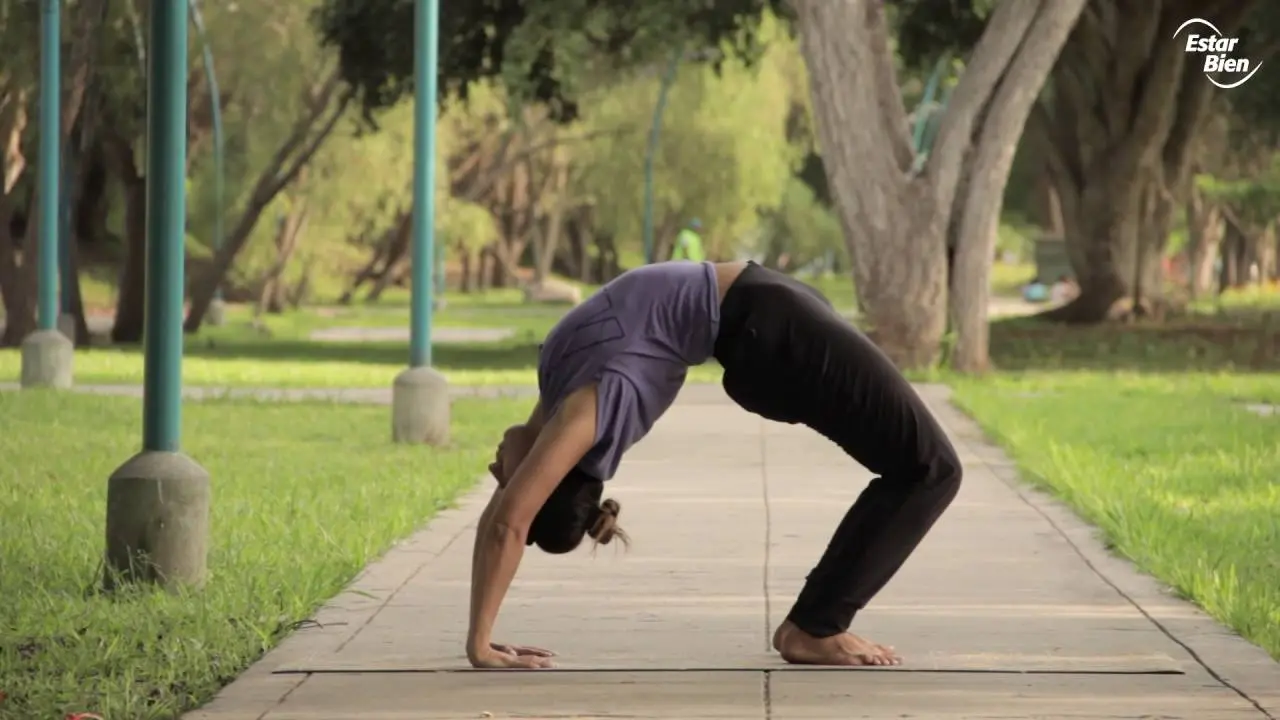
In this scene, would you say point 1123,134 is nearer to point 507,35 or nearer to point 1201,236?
point 507,35

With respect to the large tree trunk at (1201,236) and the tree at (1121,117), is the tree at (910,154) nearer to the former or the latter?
the tree at (1121,117)

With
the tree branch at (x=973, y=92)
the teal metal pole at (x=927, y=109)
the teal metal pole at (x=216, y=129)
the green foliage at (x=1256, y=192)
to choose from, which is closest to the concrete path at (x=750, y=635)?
the tree branch at (x=973, y=92)

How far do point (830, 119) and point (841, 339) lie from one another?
63.8 feet

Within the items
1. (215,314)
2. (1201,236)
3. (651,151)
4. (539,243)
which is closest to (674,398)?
(215,314)

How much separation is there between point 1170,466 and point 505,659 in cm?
896

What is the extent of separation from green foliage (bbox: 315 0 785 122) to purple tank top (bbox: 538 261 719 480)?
25.9 m

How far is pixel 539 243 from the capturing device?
75750 mm

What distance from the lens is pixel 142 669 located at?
8047mm

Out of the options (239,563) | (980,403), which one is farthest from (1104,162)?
(239,563)

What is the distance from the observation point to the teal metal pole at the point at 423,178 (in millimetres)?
17969

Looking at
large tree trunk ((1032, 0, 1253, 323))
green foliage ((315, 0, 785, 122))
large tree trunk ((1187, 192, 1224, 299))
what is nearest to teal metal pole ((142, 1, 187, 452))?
green foliage ((315, 0, 785, 122))

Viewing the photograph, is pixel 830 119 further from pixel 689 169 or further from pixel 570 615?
pixel 689 169

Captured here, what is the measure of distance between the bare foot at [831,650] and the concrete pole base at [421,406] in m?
9.73

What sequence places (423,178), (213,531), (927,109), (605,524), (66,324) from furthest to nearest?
(927,109) → (66,324) → (423,178) → (213,531) → (605,524)
